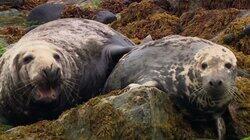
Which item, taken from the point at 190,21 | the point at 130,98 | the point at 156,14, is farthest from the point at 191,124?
the point at 156,14

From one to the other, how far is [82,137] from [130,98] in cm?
65

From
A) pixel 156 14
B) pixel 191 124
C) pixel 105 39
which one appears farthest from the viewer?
pixel 156 14

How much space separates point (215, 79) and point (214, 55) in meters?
0.48

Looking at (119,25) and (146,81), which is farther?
(119,25)

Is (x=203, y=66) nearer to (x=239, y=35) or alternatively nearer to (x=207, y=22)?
(x=239, y=35)

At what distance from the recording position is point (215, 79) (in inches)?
310

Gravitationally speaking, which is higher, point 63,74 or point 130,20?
point 63,74

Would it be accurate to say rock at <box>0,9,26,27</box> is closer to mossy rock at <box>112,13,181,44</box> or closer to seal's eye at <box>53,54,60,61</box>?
mossy rock at <box>112,13,181,44</box>

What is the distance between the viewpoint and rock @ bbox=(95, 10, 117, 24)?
709 inches

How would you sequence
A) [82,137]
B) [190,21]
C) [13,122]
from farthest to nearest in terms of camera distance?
1. [190,21]
2. [13,122]
3. [82,137]

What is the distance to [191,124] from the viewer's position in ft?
26.6

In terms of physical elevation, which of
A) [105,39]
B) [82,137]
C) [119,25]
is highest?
→ [82,137]

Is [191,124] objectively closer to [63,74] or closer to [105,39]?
[63,74]

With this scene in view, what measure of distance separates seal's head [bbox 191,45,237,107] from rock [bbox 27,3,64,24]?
10507mm
